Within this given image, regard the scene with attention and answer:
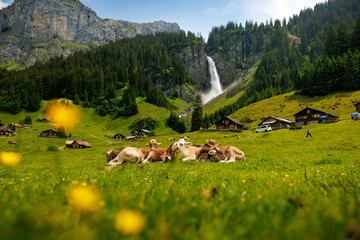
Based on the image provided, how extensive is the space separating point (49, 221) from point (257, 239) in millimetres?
1442

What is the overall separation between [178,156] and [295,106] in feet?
352

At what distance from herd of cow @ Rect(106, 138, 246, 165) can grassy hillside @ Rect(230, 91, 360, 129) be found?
7875 centimetres

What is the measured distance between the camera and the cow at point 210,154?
590 inches

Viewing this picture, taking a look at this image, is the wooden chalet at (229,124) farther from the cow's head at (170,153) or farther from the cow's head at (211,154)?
the cow's head at (170,153)

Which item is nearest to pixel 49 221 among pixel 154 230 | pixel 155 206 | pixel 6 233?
pixel 6 233

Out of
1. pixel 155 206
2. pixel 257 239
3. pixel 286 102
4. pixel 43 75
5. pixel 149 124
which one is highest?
pixel 43 75

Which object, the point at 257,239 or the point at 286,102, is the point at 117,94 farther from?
the point at 257,239

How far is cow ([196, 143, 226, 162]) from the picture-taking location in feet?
49.2

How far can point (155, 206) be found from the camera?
2.12m

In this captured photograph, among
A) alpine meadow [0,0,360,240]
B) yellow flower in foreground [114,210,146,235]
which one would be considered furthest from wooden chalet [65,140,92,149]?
yellow flower in foreground [114,210,146,235]

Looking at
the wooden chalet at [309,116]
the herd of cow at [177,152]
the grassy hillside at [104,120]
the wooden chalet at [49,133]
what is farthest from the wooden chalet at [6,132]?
the wooden chalet at [309,116]

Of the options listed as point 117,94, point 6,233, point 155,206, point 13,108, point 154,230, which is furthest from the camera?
point 117,94

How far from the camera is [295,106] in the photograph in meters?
101

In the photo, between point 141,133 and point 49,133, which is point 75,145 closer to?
point 49,133
